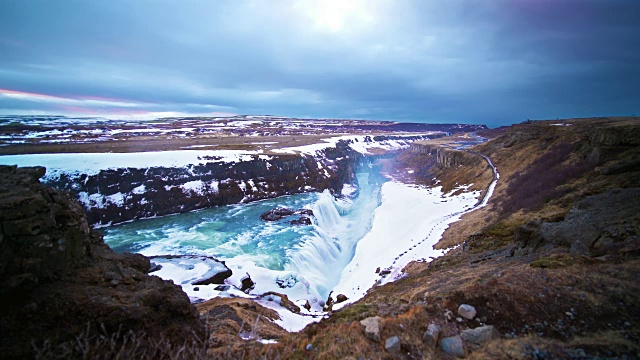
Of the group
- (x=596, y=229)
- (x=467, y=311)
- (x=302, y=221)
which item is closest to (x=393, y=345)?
(x=467, y=311)

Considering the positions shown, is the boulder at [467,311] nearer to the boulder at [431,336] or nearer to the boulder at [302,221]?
the boulder at [431,336]

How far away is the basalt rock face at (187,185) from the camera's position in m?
35.9

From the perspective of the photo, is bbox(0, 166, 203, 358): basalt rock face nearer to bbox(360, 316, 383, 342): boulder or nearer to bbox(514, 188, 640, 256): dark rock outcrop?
bbox(360, 316, 383, 342): boulder

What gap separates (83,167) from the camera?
37031 millimetres

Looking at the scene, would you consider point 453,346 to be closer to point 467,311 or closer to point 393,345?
point 393,345

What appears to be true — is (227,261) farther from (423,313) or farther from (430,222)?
(430,222)

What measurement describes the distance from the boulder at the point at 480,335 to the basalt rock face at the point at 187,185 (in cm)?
4111

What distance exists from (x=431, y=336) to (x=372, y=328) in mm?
1394

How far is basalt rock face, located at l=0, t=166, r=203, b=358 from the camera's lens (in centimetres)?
565

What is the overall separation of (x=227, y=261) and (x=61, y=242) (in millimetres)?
18871

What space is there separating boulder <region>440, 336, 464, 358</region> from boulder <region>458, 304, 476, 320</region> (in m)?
1.21

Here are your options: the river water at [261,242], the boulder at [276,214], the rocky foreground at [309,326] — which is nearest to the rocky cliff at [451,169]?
the river water at [261,242]

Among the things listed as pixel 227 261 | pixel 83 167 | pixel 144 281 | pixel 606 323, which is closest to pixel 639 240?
pixel 606 323

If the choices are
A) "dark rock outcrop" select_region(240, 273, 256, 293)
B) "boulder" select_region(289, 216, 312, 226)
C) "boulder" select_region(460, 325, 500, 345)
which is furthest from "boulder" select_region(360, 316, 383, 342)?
"boulder" select_region(289, 216, 312, 226)
